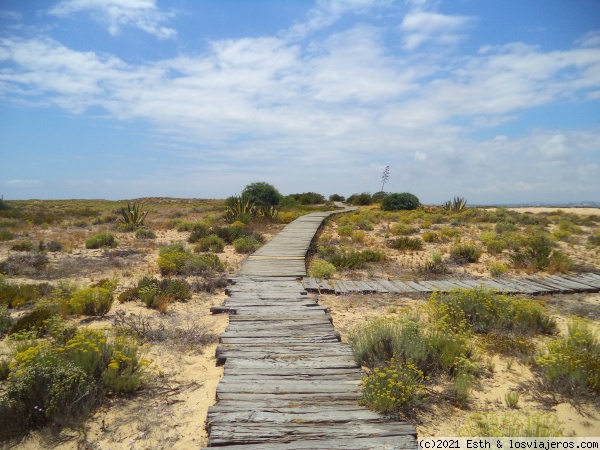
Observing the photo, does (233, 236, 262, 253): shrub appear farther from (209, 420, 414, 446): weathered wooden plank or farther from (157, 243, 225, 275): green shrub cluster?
(209, 420, 414, 446): weathered wooden plank

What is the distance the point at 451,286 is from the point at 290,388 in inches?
222

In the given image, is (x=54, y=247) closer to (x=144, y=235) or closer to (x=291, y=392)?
(x=144, y=235)

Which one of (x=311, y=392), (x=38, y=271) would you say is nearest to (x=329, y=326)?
(x=311, y=392)

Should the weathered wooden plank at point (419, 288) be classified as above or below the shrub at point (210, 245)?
below

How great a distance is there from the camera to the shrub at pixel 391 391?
3209 mm

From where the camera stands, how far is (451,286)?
7.89 m

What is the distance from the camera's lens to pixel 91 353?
3855mm

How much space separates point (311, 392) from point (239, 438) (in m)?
0.89

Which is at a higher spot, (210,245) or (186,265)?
(210,245)

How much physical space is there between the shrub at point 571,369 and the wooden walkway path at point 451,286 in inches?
121

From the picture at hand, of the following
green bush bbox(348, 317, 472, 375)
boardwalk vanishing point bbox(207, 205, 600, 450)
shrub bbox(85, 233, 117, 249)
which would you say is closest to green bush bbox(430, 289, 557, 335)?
green bush bbox(348, 317, 472, 375)

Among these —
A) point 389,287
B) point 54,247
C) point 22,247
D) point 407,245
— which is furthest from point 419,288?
point 22,247

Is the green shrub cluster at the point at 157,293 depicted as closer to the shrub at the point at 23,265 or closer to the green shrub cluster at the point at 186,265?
the green shrub cluster at the point at 186,265

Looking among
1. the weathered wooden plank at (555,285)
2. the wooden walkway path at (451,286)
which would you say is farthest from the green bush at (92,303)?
the weathered wooden plank at (555,285)
